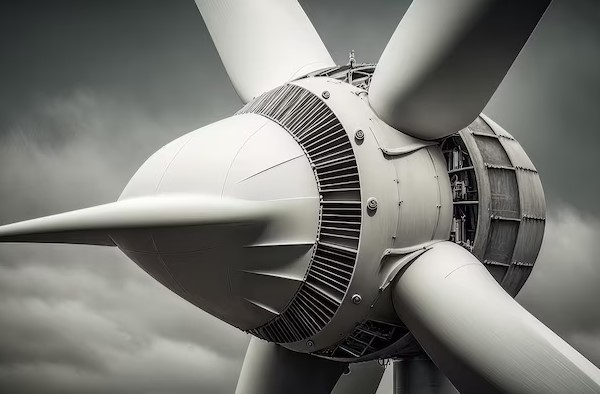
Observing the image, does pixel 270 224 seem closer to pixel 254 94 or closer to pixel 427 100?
pixel 427 100

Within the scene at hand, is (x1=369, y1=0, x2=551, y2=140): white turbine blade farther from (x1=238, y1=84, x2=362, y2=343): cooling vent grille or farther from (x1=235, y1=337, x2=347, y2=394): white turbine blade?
(x1=235, y1=337, x2=347, y2=394): white turbine blade

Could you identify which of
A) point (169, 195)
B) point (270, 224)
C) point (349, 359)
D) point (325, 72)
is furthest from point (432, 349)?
point (325, 72)

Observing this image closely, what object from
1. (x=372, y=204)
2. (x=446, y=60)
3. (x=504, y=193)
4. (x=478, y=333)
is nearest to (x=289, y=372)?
(x=372, y=204)

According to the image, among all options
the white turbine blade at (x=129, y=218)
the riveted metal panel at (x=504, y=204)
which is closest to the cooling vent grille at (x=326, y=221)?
the white turbine blade at (x=129, y=218)

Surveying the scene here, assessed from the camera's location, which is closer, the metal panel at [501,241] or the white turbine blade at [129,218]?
the white turbine blade at [129,218]

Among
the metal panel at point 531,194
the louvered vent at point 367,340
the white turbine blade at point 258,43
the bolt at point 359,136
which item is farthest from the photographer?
the white turbine blade at point 258,43

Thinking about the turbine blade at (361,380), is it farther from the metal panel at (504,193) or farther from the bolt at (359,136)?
the bolt at (359,136)
